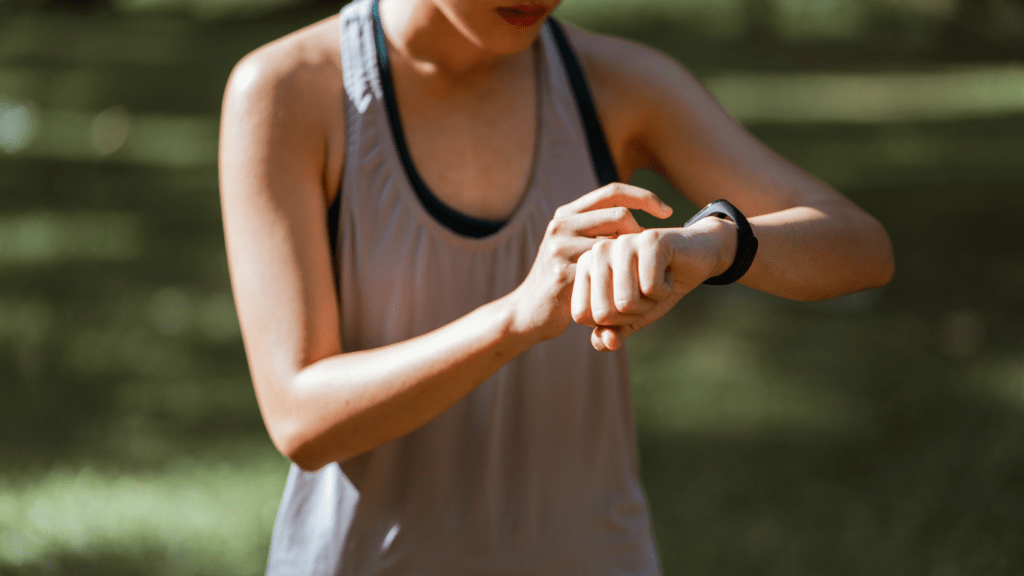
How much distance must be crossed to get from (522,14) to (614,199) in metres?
0.35

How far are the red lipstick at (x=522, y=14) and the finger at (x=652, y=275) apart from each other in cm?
45

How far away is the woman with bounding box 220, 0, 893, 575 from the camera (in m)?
1.42

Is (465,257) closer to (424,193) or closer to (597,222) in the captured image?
(424,193)

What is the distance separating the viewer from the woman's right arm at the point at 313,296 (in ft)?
4.45

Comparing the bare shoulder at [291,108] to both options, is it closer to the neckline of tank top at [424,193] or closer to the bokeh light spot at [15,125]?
the neckline of tank top at [424,193]

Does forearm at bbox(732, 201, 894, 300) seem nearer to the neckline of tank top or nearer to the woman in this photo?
the woman

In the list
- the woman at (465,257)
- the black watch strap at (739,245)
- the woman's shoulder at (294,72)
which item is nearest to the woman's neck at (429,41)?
the woman at (465,257)

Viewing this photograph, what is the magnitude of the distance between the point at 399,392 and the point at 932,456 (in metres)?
3.07

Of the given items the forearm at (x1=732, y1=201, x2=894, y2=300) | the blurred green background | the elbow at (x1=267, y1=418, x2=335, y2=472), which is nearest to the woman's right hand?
the forearm at (x1=732, y1=201, x2=894, y2=300)

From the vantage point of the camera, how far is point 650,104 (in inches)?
67.2

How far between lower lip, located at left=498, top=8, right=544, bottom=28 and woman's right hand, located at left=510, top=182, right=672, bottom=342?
0.32 meters

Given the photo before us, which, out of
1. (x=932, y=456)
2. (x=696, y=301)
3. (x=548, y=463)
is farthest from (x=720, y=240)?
(x=696, y=301)

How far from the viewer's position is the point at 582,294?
128 centimetres

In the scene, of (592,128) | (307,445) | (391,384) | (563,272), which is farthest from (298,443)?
(592,128)
